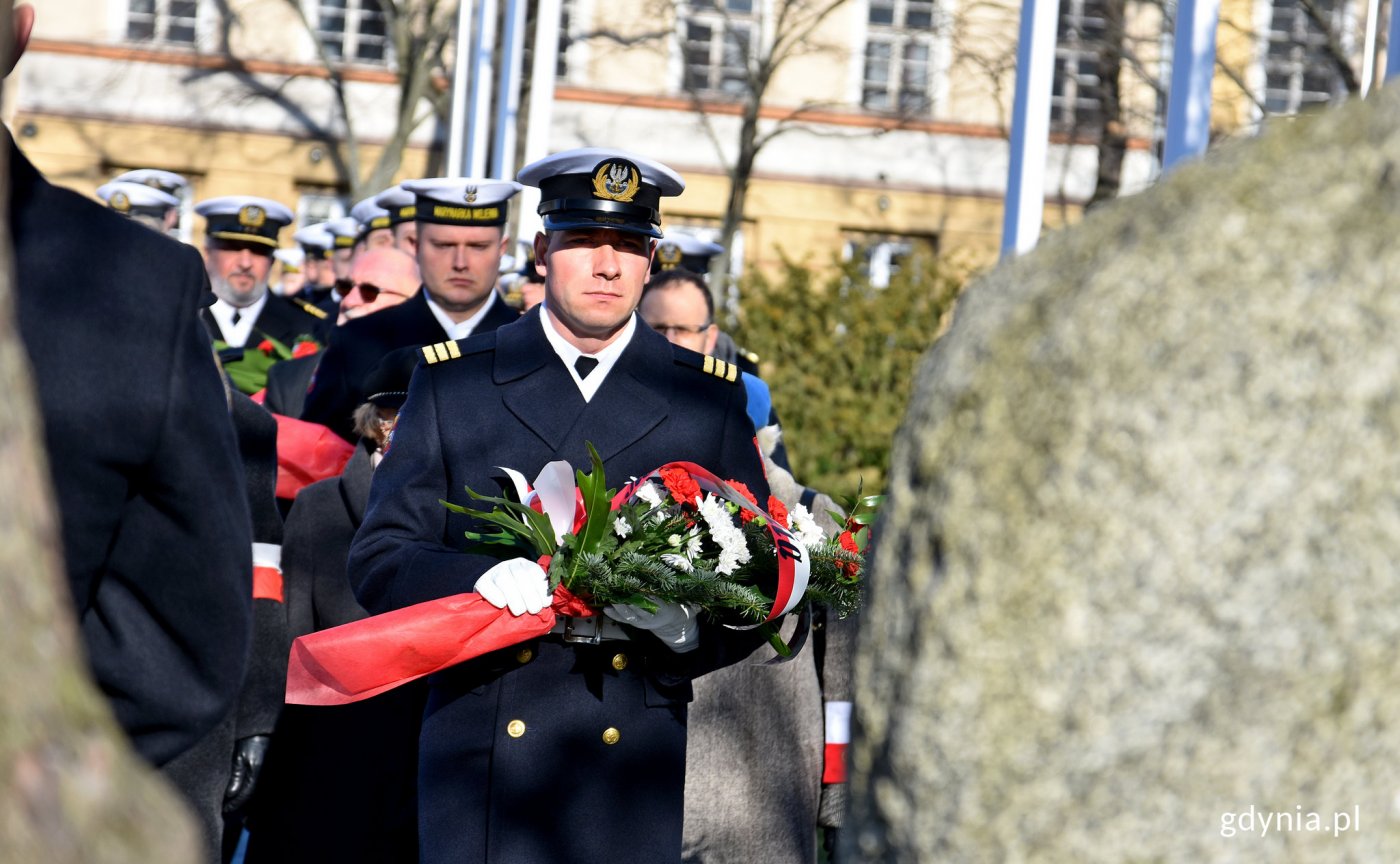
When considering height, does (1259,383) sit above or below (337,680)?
above

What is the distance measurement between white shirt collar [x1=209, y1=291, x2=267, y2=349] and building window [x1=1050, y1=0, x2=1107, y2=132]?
53.1 ft

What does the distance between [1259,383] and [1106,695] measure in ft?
1.04

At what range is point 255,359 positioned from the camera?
817cm

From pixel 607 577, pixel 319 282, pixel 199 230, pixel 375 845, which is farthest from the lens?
Answer: pixel 199 230

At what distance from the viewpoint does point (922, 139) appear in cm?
2795

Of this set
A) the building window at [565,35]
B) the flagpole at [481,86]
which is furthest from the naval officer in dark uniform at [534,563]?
the building window at [565,35]

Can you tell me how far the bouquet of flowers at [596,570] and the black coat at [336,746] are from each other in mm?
1587

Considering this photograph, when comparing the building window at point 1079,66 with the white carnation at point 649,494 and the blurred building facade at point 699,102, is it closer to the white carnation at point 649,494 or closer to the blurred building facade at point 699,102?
the blurred building facade at point 699,102

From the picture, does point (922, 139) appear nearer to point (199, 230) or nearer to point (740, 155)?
point (740, 155)

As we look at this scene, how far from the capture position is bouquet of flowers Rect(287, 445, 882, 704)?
153 inches

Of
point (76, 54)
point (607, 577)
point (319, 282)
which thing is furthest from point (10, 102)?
point (607, 577)

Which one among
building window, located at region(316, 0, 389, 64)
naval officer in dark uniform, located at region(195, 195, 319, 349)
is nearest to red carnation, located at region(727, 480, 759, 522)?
naval officer in dark uniform, located at region(195, 195, 319, 349)

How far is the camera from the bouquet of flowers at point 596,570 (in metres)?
3.89

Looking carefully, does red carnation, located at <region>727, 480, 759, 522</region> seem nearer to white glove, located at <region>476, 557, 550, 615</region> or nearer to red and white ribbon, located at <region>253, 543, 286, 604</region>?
white glove, located at <region>476, 557, 550, 615</region>
